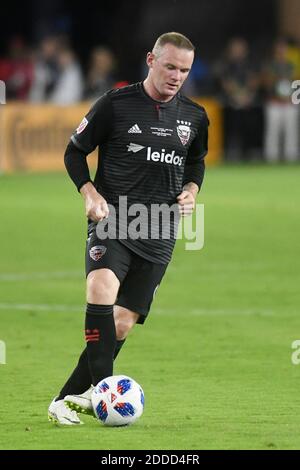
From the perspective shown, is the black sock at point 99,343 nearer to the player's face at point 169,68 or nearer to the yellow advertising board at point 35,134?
the player's face at point 169,68

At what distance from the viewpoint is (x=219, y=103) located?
2995 centimetres

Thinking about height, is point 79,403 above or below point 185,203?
below

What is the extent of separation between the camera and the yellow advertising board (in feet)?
86.8

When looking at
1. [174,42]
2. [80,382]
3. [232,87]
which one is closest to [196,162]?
[174,42]

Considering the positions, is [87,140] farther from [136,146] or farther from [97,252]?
[97,252]

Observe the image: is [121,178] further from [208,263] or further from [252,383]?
[208,263]

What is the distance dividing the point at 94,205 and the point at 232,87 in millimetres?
22341

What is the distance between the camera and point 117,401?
7895 millimetres

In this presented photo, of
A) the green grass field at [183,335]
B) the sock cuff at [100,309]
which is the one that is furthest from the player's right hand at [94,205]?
the green grass field at [183,335]

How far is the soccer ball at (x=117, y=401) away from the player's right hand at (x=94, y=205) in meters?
0.95

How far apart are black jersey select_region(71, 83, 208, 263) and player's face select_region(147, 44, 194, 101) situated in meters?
0.17

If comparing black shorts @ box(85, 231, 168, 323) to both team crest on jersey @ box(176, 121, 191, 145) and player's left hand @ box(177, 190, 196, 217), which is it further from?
team crest on jersey @ box(176, 121, 191, 145)

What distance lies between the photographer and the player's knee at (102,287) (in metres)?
8.04

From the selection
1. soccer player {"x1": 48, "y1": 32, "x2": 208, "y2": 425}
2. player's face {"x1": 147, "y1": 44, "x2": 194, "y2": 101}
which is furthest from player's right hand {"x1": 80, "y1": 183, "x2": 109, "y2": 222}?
player's face {"x1": 147, "y1": 44, "x2": 194, "y2": 101}
